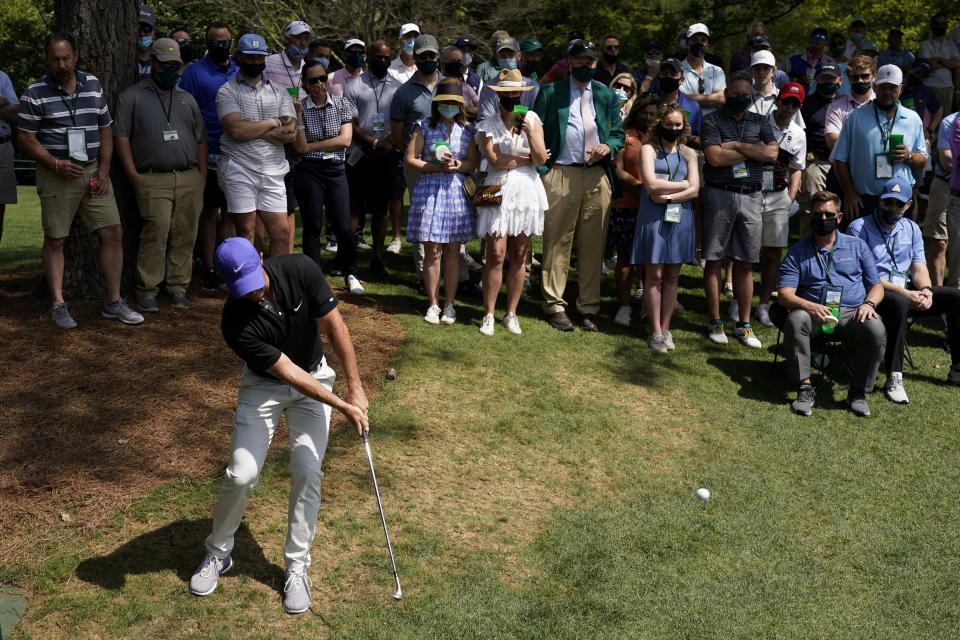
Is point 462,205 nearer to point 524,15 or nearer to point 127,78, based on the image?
point 127,78

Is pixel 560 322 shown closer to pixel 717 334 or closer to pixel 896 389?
pixel 717 334

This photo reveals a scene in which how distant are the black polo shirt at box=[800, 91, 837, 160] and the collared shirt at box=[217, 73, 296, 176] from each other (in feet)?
17.9

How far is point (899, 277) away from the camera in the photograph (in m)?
8.27

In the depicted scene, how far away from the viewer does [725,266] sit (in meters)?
10.4

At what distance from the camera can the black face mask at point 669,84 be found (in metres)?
9.12

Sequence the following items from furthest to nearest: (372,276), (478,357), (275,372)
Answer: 1. (372,276)
2. (478,357)
3. (275,372)

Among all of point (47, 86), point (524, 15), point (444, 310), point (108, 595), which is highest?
point (524, 15)

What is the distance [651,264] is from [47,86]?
509 centimetres

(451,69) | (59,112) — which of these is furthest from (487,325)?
(59,112)

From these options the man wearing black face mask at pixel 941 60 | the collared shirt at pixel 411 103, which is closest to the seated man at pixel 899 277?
the collared shirt at pixel 411 103

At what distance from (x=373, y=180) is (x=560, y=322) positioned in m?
2.56

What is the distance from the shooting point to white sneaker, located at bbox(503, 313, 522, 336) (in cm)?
855

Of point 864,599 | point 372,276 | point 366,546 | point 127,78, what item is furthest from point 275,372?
point 372,276

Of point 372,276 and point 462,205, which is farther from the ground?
point 462,205
